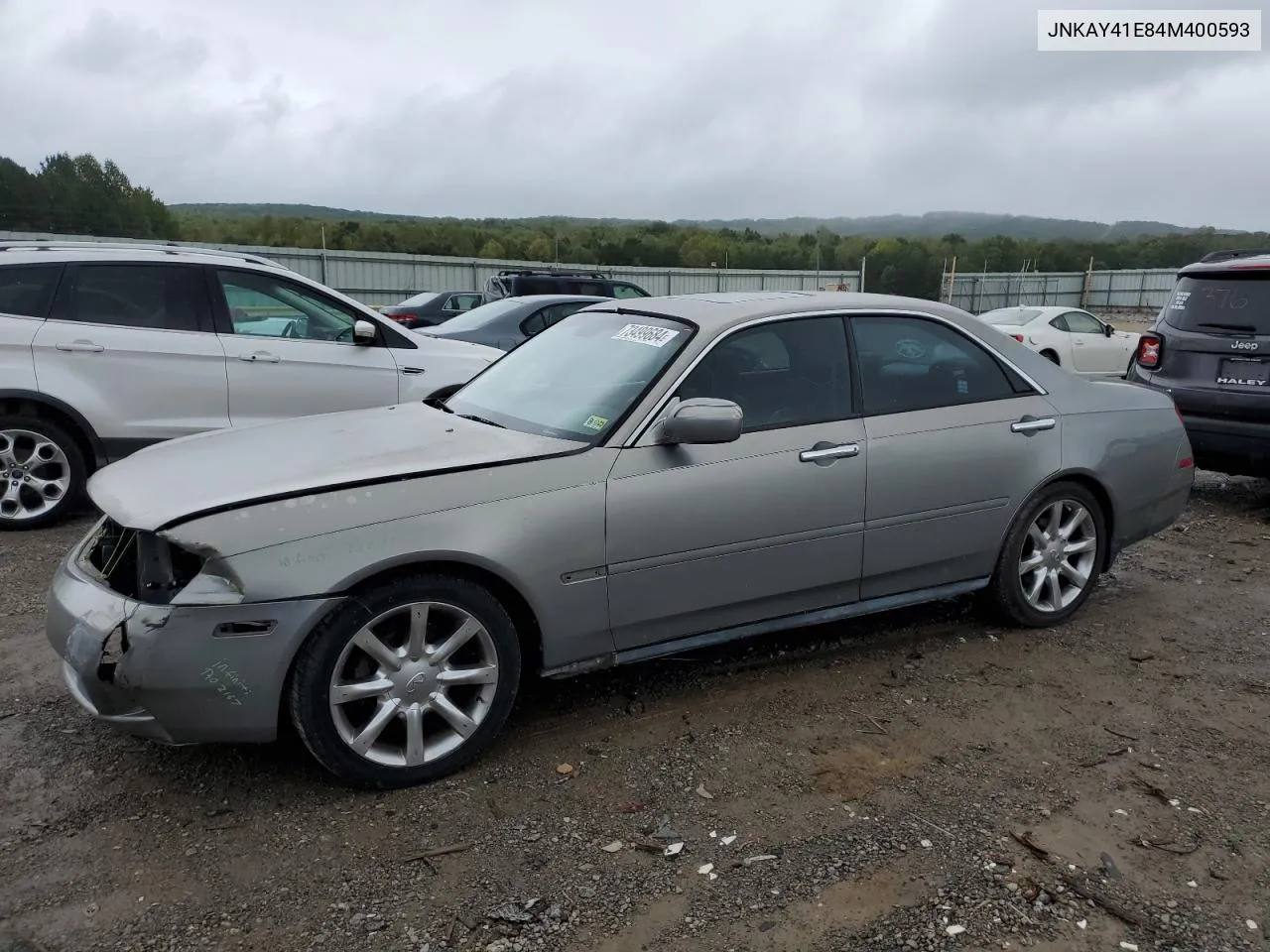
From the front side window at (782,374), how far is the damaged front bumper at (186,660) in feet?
5.58

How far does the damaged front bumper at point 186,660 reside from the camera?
2.91 meters

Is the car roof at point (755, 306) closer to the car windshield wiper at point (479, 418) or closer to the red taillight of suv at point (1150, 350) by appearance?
the car windshield wiper at point (479, 418)

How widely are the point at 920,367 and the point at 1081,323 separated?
555 inches

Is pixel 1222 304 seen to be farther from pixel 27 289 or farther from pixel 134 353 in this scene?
pixel 27 289

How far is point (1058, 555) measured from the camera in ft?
15.4

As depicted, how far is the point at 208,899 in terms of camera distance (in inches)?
106

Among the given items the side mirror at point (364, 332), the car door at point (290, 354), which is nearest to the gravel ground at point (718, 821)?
the car door at point (290, 354)

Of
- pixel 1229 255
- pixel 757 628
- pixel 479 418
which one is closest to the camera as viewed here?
pixel 757 628

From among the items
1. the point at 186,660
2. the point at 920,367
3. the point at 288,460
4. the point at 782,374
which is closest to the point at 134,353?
the point at 288,460

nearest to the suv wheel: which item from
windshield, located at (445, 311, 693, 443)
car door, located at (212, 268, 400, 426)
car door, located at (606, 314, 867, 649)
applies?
car door, located at (212, 268, 400, 426)

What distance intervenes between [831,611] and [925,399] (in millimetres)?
1030

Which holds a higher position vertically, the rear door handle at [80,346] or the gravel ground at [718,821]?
the rear door handle at [80,346]

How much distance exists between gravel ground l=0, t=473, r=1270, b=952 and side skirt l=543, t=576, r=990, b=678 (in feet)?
0.88

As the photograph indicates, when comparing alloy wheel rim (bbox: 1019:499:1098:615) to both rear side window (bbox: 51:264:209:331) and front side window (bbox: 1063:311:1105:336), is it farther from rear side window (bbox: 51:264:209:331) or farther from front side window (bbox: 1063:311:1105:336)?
front side window (bbox: 1063:311:1105:336)
